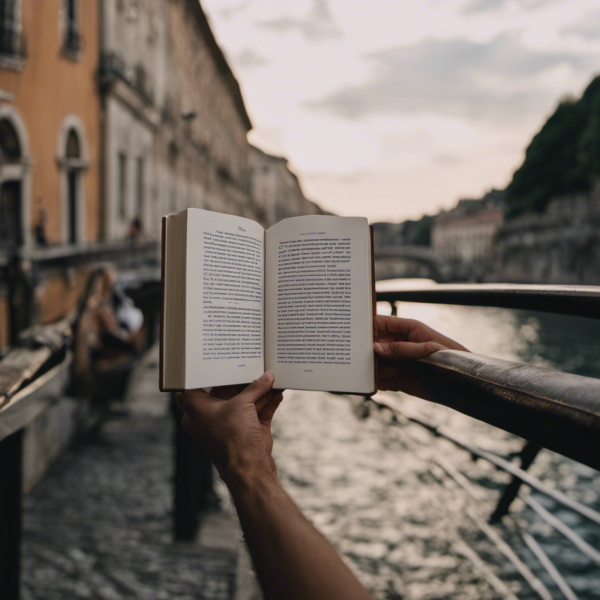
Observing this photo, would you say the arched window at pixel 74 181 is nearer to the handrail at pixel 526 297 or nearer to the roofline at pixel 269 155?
the handrail at pixel 526 297

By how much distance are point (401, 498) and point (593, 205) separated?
35.6 meters

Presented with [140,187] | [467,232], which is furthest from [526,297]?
[467,232]

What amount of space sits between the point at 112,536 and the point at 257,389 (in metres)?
3.86

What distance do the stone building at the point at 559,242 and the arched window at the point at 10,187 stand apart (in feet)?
113

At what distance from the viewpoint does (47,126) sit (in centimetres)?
976

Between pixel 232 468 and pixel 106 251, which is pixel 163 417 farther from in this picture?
pixel 232 468

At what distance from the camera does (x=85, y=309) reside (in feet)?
18.2

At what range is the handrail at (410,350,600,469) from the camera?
671 mm

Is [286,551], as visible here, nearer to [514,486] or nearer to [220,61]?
[514,486]

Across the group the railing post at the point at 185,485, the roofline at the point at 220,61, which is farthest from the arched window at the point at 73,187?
the roofline at the point at 220,61

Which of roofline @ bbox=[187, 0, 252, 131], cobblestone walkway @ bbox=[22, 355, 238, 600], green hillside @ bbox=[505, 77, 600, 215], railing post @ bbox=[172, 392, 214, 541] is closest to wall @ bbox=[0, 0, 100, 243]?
cobblestone walkway @ bbox=[22, 355, 238, 600]

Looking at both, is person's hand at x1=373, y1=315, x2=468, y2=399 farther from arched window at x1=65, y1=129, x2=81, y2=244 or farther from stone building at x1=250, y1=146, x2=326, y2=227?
stone building at x1=250, y1=146, x2=326, y2=227

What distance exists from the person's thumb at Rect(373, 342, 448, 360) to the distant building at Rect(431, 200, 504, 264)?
7588cm

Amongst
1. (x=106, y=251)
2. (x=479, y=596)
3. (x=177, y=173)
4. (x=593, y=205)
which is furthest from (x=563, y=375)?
(x=593, y=205)
